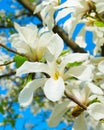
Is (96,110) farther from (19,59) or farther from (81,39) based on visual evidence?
(81,39)

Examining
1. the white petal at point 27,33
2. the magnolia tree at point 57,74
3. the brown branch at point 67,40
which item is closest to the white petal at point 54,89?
the magnolia tree at point 57,74

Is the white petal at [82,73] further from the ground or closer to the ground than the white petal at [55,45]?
closer to the ground

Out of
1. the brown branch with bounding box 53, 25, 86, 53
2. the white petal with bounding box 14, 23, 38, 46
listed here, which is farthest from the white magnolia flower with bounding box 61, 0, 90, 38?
the brown branch with bounding box 53, 25, 86, 53

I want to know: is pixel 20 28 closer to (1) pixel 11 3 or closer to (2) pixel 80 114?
(2) pixel 80 114

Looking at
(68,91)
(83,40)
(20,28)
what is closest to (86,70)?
(68,91)

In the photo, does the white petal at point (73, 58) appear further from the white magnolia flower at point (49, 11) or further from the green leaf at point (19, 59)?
the white magnolia flower at point (49, 11)

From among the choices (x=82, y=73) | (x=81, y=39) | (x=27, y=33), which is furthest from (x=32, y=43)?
(x=81, y=39)

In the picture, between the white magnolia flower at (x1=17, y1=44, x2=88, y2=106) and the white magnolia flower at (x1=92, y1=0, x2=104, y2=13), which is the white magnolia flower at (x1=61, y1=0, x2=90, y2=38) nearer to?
the white magnolia flower at (x1=92, y1=0, x2=104, y2=13)
